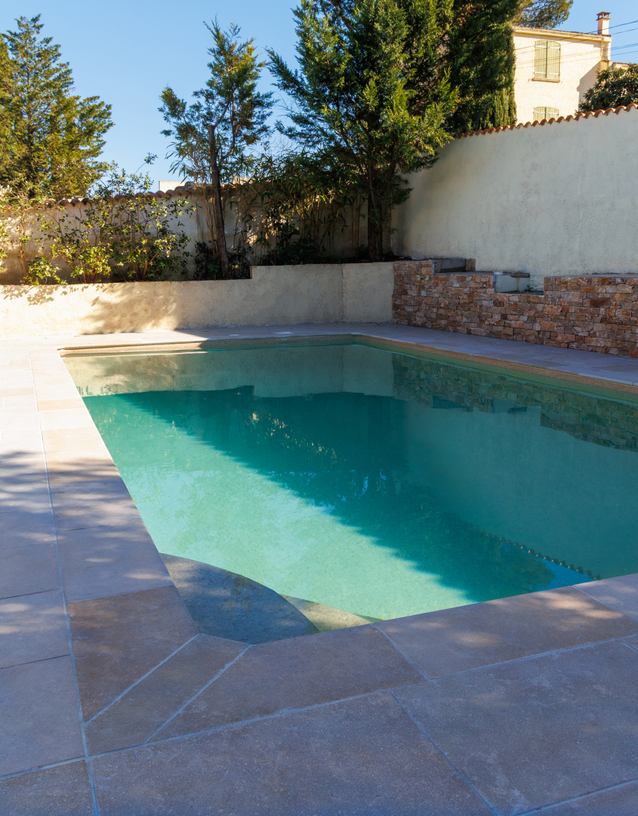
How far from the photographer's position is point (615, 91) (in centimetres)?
1616

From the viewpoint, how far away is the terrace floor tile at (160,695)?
1.89 meters

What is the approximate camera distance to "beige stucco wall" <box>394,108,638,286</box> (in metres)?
9.44

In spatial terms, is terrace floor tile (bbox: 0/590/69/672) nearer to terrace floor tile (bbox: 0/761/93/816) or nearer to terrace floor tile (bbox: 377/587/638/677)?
terrace floor tile (bbox: 0/761/93/816)

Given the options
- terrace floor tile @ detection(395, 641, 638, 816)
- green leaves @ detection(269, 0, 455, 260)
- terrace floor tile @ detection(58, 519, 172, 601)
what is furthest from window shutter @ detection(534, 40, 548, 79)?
terrace floor tile @ detection(395, 641, 638, 816)

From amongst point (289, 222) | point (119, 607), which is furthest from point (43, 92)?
point (119, 607)

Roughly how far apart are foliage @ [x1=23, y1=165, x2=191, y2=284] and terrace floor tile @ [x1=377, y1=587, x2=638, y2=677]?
1126 cm

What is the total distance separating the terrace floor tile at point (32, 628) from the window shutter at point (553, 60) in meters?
23.8

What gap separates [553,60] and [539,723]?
24213mm

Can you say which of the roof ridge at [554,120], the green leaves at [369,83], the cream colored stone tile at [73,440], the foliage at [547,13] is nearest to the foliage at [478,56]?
the green leaves at [369,83]

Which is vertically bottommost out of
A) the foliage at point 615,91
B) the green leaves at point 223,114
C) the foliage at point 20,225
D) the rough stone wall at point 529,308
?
the rough stone wall at point 529,308

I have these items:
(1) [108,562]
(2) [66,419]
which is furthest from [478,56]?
(1) [108,562]

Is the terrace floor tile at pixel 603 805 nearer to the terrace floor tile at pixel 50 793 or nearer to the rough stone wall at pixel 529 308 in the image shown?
the terrace floor tile at pixel 50 793

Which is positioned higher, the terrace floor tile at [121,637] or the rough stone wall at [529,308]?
the rough stone wall at [529,308]

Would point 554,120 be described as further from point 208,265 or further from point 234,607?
point 234,607
